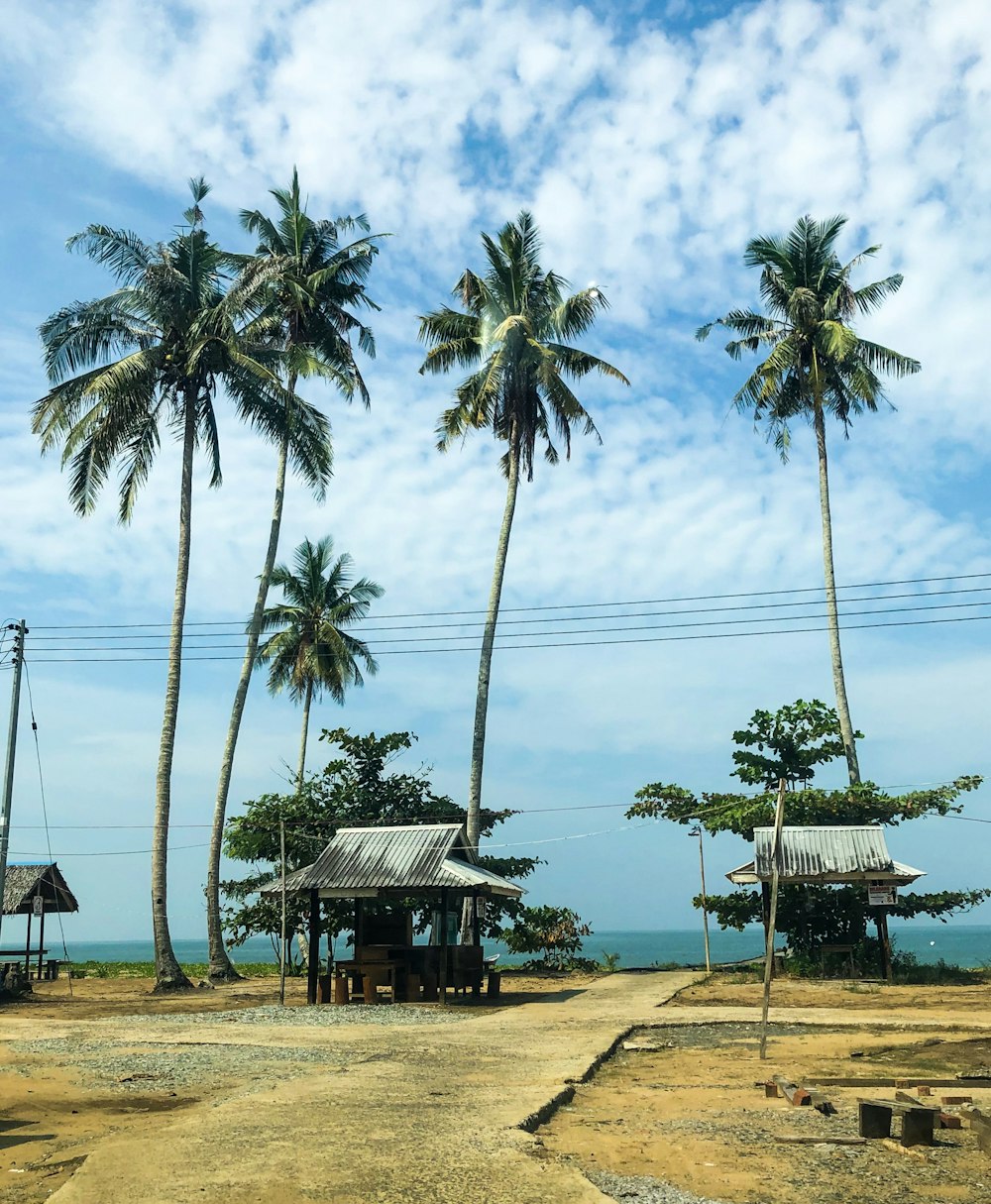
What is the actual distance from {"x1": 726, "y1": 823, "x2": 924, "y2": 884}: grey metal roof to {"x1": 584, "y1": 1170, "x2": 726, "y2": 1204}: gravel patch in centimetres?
1810

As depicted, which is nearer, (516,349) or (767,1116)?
(767,1116)

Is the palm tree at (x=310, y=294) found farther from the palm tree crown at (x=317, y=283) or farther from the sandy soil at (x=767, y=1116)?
the sandy soil at (x=767, y=1116)

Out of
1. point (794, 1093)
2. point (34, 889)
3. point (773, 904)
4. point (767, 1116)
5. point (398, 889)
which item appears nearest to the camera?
point (767, 1116)

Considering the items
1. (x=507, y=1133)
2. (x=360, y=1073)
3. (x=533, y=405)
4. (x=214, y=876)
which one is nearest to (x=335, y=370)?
(x=533, y=405)

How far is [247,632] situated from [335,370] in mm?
6956

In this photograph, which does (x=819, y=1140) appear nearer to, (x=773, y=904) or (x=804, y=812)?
(x=773, y=904)

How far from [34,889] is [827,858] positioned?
22.2 m

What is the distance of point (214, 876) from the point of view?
27734mm

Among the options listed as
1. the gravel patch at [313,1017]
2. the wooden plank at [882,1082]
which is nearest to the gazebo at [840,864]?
the gravel patch at [313,1017]

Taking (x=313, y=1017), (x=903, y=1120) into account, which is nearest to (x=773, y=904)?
(x=903, y=1120)

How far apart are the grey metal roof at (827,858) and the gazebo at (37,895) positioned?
64.9ft

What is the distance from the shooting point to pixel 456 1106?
30.0 ft

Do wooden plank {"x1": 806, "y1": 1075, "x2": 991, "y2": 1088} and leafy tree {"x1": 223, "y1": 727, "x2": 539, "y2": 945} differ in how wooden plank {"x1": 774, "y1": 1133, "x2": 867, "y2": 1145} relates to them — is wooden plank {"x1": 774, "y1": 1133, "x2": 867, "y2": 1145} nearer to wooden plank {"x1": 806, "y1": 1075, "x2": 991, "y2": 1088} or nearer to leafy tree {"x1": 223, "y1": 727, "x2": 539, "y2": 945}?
wooden plank {"x1": 806, "y1": 1075, "x2": 991, "y2": 1088}

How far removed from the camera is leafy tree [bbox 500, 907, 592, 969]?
101 ft
